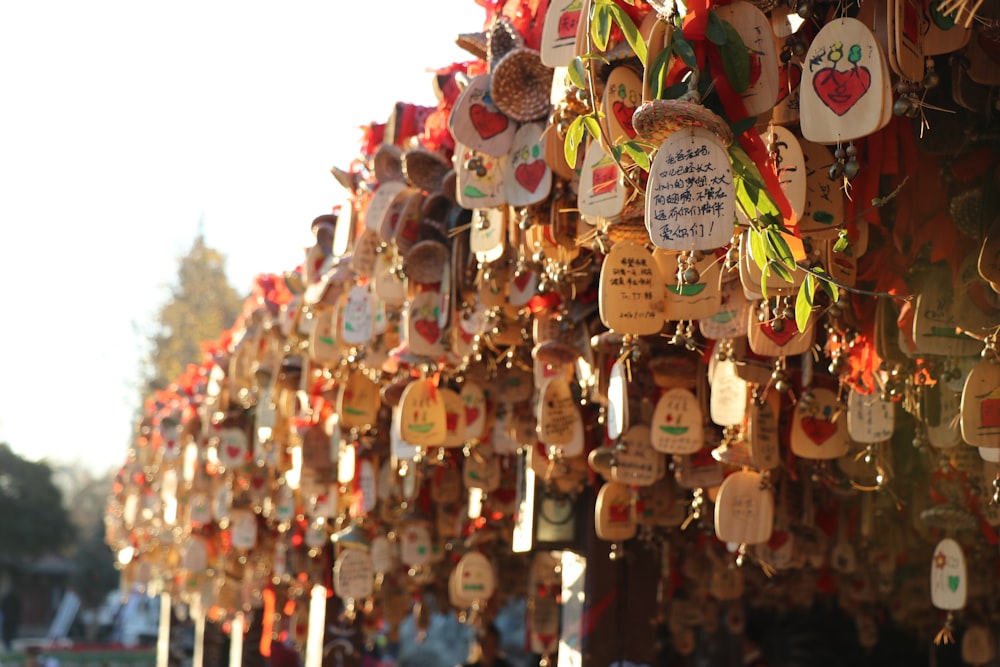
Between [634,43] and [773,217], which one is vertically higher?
[634,43]

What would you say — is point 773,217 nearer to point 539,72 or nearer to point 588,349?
point 539,72

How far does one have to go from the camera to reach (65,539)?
2459 centimetres

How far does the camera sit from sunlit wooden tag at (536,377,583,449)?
3.05 meters

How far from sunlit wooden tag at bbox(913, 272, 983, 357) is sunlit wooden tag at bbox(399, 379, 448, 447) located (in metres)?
1.48

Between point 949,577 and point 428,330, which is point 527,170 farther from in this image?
point 949,577

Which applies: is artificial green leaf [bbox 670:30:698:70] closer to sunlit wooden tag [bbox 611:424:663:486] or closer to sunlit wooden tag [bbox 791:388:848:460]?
sunlit wooden tag [bbox 791:388:848:460]

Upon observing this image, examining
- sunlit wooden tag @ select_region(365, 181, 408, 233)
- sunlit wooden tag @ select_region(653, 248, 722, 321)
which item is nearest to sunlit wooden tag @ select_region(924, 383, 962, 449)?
sunlit wooden tag @ select_region(653, 248, 722, 321)

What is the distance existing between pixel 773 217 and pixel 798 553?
3308mm

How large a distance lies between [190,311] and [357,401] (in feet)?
59.0

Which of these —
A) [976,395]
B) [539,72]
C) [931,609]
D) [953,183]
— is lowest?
[931,609]

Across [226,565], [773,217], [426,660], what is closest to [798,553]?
[773,217]

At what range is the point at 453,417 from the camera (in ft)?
11.3

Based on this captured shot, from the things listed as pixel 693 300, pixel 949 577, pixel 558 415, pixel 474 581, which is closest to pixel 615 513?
pixel 558 415

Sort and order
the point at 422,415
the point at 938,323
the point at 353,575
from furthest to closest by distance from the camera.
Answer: the point at 353,575, the point at 422,415, the point at 938,323
